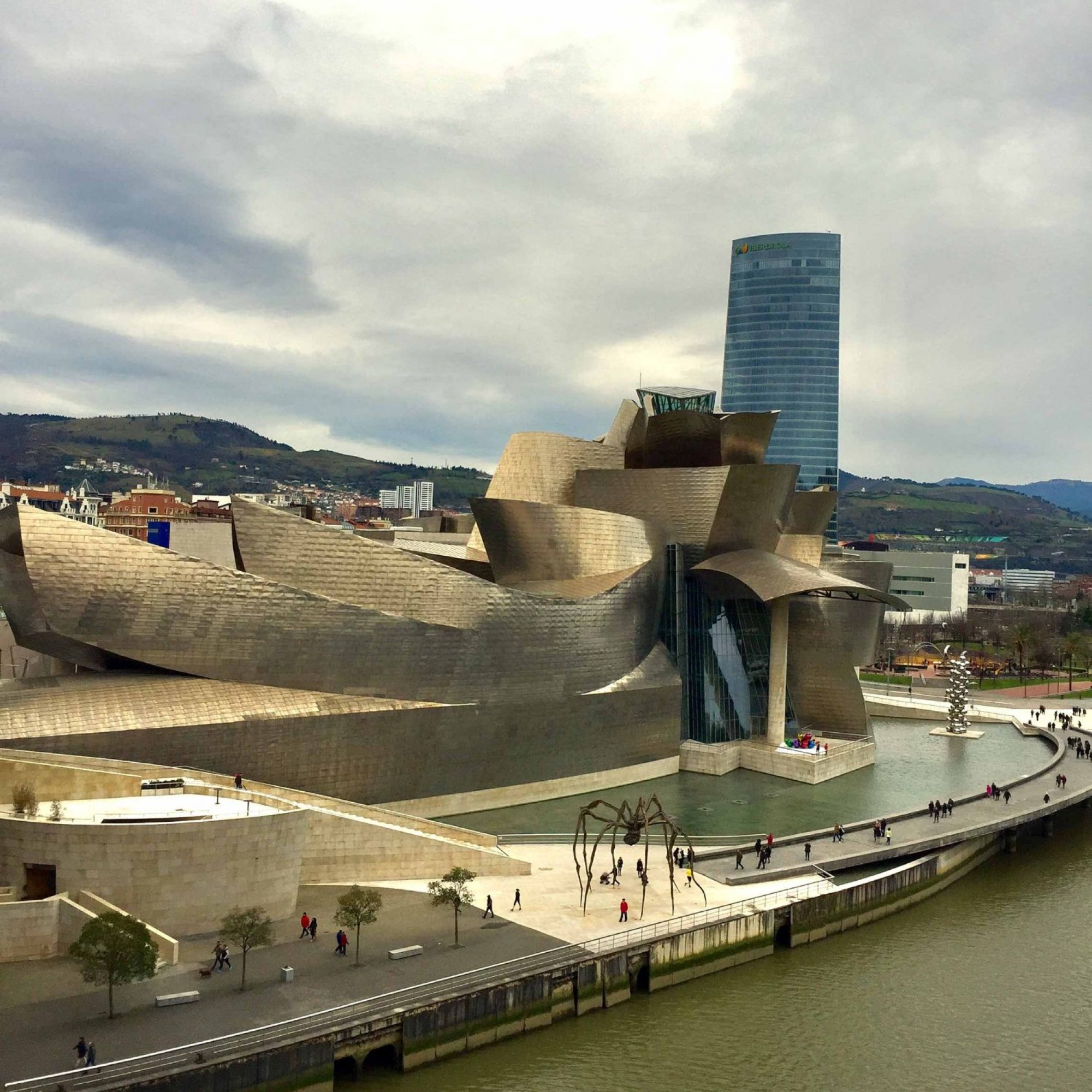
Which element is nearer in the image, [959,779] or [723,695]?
[959,779]

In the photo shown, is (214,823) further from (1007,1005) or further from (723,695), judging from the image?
(723,695)

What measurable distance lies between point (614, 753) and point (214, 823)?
59.9 feet

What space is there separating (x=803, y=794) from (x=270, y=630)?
19.7 m

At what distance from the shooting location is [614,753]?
36062 mm

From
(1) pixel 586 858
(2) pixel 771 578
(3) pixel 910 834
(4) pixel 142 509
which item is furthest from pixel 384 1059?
(4) pixel 142 509

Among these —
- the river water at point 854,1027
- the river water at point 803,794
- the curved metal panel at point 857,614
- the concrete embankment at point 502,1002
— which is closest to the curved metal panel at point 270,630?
the river water at point 803,794

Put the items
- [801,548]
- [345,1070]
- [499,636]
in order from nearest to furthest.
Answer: [345,1070]
[499,636]
[801,548]

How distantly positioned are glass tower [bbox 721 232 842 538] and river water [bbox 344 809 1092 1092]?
120071mm

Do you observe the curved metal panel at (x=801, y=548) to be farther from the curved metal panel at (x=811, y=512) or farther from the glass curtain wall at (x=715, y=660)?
the glass curtain wall at (x=715, y=660)

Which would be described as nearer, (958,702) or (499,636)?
(499,636)

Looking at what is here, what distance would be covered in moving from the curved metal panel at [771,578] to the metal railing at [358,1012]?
15.8 m

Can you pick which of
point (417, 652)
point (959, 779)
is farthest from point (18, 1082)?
point (959, 779)

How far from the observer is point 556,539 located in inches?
1489

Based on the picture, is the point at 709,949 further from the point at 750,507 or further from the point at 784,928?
the point at 750,507
